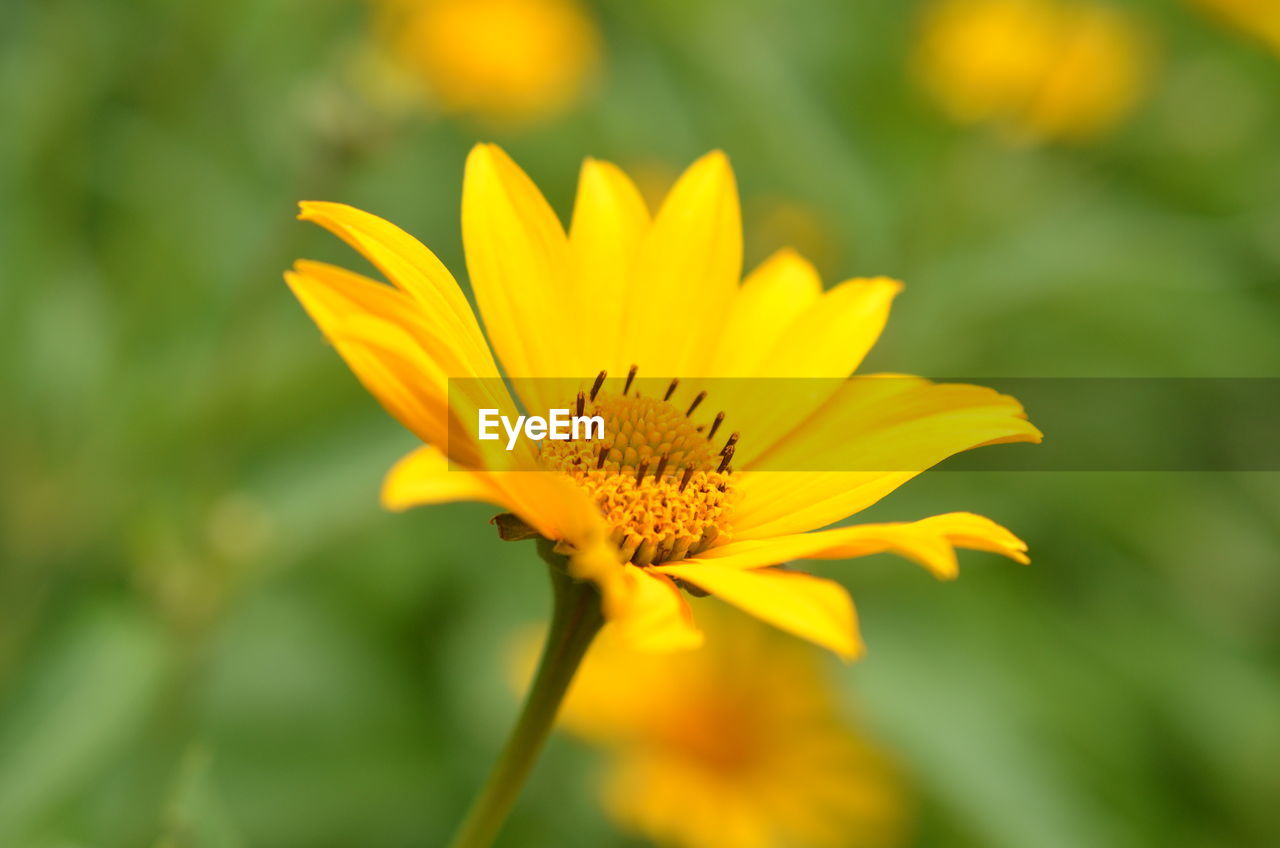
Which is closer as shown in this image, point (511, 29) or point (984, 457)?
point (984, 457)

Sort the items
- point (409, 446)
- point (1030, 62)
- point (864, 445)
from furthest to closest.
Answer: point (1030, 62)
point (409, 446)
point (864, 445)

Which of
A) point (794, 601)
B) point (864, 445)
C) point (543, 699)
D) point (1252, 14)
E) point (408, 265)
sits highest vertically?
point (1252, 14)

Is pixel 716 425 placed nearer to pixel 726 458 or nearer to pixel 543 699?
pixel 726 458

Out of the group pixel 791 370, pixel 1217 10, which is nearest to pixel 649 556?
pixel 791 370

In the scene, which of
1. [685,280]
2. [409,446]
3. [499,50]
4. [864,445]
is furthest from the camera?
[499,50]

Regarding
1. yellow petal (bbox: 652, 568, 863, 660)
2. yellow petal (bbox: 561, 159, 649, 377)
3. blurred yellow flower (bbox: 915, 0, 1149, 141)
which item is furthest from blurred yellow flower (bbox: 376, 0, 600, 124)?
yellow petal (bbox: 652, 568, 863, 660)

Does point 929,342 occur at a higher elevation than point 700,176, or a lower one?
higher

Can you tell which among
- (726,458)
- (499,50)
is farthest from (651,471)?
(499,50)

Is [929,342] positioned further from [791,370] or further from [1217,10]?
[791,370]
